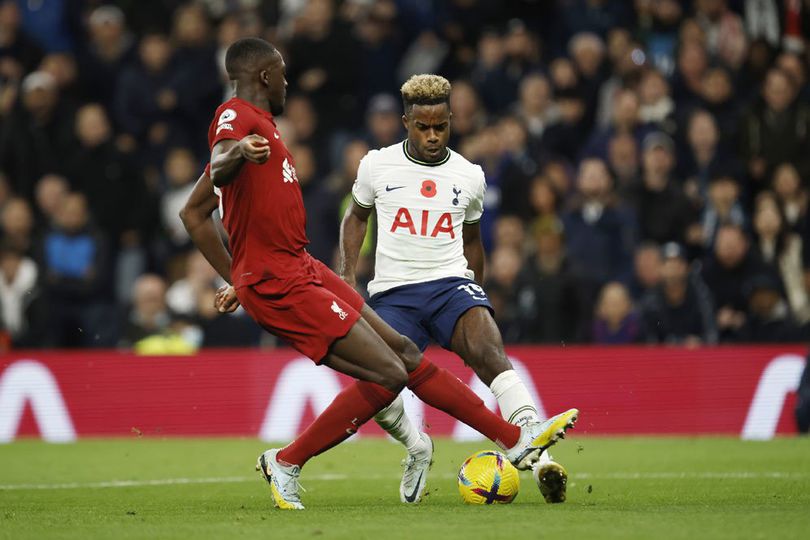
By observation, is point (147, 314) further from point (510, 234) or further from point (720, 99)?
point (720, 99)

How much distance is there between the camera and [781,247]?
46.4ft

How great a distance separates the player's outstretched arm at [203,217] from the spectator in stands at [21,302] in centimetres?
777

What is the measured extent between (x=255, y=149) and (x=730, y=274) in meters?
7.92

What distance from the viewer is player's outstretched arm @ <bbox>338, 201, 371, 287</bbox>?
8703 millimetres

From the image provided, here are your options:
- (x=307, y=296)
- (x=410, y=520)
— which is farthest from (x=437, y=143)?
(x=410, y=520)

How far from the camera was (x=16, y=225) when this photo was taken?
51.2 ft

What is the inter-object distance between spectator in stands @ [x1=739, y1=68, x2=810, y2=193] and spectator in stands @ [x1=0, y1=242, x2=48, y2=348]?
750 cm

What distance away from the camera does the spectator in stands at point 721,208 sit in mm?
14344

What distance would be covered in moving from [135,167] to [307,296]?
9007 mm

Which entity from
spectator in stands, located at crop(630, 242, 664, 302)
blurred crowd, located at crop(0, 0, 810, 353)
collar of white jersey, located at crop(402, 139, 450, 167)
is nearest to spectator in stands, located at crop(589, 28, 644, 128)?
blurred crowd, located at crop(0, 0, 810, 353)

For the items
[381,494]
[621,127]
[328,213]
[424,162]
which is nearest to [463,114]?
[621,127]

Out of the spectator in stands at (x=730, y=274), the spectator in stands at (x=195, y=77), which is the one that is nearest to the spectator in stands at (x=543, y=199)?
the spectator in stands at (x=730, y=274)

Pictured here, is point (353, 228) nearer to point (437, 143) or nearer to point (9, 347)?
point (437, 143)

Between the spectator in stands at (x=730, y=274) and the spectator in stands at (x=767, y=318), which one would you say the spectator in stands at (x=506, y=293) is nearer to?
the spectator in stands at (x=730, y=274)
